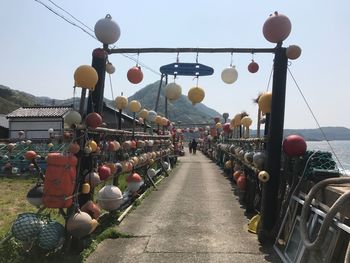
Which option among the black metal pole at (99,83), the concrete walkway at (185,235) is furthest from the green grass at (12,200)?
the black metal pole at (99,83)

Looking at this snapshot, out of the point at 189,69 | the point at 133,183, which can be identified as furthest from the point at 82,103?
the point at 133,183

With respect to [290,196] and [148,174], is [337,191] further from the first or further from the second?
[148,174]

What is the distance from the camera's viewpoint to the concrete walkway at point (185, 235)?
21.0ft

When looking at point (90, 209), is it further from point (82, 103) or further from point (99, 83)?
point (99, 83)

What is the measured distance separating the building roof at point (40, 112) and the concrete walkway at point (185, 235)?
972 inches

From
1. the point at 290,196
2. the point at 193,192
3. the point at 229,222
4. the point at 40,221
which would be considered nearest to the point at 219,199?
the point at 193,192

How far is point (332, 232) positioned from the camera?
472cm

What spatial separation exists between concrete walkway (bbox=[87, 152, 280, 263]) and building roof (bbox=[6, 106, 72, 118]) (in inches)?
972

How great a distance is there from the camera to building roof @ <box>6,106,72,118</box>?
1334 inches

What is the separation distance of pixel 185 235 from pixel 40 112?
30.6m

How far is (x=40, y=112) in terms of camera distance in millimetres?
34938

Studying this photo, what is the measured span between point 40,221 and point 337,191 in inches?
182

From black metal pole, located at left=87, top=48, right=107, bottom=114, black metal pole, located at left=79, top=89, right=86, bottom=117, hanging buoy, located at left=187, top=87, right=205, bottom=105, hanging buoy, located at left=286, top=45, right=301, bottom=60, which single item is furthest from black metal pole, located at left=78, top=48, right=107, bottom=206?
hanging buoy, located at left=286, top=45, right=301, bottom=60

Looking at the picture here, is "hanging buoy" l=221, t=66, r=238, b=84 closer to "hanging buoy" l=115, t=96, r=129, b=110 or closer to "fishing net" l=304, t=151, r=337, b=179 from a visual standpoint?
"fishing net" l=304, t=151, r=337, b=179
